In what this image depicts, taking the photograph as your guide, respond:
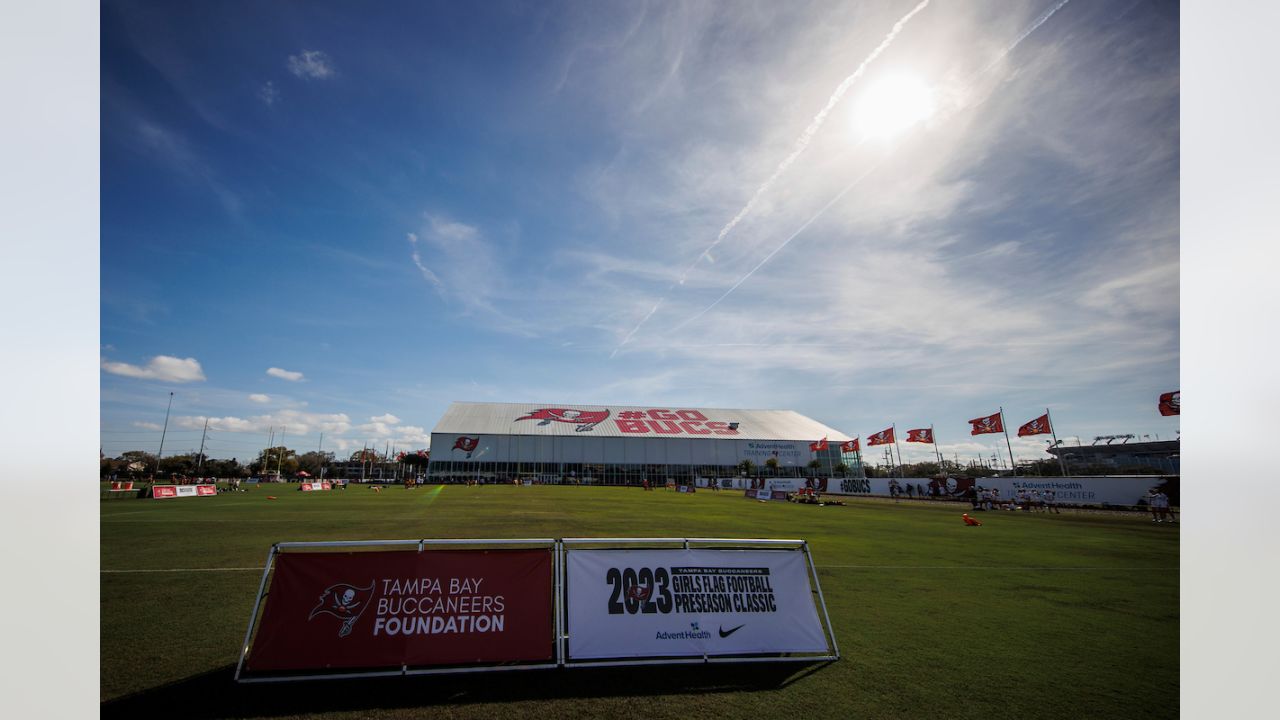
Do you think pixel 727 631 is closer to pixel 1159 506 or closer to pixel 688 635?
pixel 688 635

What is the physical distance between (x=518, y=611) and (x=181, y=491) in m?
49.1

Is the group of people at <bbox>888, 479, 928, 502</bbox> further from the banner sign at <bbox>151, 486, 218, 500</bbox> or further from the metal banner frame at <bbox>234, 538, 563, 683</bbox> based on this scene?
the banner sign at <bbox>151, 486, 218, 500</bbox>

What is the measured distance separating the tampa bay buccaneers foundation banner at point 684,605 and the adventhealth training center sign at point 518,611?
0.01m

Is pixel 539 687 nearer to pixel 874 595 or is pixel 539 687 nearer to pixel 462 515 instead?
pixel 874 595

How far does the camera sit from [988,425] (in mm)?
46281

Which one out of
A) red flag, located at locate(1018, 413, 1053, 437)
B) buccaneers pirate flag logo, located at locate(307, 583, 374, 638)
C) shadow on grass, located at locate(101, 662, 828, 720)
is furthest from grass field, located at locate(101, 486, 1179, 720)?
red flag, located at locate(1018, 413, 1053, 437)

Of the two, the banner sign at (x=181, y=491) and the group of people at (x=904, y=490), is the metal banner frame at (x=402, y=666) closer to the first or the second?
the banner sign at (x=181, y=491)

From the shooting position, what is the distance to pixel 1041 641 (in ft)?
25.7

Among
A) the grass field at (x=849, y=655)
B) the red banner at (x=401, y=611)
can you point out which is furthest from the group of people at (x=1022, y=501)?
the red banner at (x=401, y=611)

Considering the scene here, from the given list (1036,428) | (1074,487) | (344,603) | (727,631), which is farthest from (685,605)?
(1036,428)

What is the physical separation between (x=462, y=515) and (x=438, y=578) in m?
20.0

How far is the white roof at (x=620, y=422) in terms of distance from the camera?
87.2m
